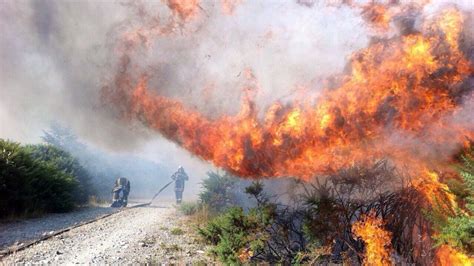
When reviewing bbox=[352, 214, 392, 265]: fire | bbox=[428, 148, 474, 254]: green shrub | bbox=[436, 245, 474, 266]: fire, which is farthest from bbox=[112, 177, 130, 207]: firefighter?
bbox=[428, 148, 474, 254]: green shrub

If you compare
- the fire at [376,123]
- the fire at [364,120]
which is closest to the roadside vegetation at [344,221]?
the fire at [376,123]

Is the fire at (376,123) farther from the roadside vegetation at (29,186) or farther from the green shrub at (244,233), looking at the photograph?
the roadside vegetation at (29,186)

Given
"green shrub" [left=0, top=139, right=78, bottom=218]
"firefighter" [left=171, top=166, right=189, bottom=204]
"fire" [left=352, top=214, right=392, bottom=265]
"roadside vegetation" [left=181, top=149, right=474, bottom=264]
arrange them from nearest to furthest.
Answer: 1. "roadside vegetation" [left=181, top=149, right=474, bottom=264]
2. "fire" [left=352, top=214, right=392, bottom=265]
3. "green shrub" [left=0, top=139, right=78, bottom=218]
4. "firefighter" [left=171, top=166, right=189, bottom=204]

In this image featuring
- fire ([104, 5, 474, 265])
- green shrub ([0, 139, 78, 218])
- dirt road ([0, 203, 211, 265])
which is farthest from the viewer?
green shrub ([0, 139, 78, 218])

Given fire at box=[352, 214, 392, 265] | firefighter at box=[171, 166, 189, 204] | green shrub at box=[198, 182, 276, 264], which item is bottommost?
fire at box=[352, 214, 392, 265]

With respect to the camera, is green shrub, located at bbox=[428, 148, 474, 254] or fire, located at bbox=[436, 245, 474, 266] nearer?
green shrub, located at bbox=[428, 148, 474, 254]

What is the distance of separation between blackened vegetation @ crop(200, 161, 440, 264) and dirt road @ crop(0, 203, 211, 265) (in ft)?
6.33

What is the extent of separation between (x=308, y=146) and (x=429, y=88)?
2.26m

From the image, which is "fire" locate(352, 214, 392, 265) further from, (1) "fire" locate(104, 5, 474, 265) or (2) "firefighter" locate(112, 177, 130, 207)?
(2) "firefighter" locate(112, 177, 130, 207)

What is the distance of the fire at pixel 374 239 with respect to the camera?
605 cm

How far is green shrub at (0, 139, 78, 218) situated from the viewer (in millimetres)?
13352

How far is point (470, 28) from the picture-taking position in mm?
5316

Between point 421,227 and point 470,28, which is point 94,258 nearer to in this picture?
point 421,227

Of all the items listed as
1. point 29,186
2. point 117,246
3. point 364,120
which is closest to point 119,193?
point 29,186
